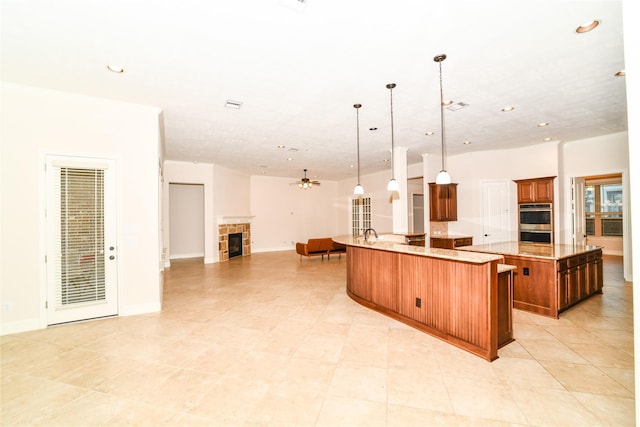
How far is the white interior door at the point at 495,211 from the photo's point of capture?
707 centimetres

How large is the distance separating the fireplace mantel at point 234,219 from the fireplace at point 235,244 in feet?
1.60

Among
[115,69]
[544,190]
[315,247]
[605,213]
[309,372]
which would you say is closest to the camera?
[309,372]

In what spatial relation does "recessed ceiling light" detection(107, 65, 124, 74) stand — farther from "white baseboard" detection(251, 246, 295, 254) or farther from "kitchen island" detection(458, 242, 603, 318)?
"white baseboard" detection(251, 246, 295, 254)

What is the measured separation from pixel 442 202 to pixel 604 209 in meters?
7.00

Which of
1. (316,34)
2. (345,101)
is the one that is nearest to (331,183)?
(345,101)

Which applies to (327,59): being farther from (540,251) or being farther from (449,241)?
(449,241)

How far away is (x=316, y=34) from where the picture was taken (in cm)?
256

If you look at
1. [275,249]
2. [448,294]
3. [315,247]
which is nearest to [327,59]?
[448,294]

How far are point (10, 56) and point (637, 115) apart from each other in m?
5.27

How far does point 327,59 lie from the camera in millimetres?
2992

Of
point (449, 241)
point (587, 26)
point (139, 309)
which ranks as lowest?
point (139, 309)

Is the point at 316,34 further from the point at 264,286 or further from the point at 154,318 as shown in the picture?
the point at 264,286

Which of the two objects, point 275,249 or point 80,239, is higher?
point 80,239

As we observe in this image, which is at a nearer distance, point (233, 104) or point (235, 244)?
point (233, 104)
